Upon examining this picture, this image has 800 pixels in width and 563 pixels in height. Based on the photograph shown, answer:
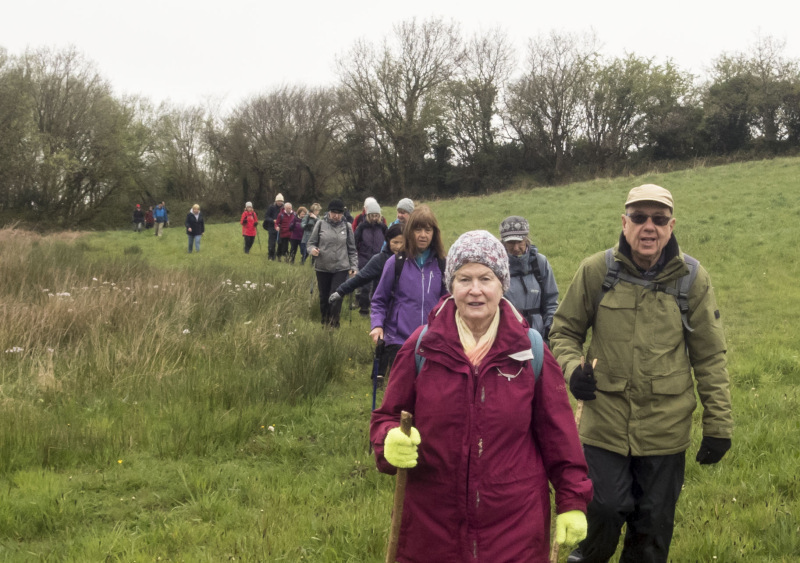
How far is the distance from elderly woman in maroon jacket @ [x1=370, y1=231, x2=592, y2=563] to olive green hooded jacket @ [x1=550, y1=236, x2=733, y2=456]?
83 centimetres

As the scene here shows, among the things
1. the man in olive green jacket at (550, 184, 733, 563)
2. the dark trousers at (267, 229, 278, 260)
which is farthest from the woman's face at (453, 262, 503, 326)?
the dark trousers at (267, 229, 278, 260)

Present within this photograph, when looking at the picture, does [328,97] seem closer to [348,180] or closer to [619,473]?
[348,180]

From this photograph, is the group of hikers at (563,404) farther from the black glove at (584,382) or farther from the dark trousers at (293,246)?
the dark trousers at (293,246)

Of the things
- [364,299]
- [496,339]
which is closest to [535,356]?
[496,339]

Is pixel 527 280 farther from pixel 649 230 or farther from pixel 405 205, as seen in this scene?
pixel 405 205

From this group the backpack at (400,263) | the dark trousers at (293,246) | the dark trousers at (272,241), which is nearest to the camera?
the backpack at (400,263)

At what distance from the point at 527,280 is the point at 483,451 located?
3705 mm

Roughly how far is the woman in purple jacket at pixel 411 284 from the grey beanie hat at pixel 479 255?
2.73 meters

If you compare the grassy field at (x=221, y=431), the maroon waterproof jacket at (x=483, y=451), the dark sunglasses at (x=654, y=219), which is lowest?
the grassy field at (x=221, y=431)

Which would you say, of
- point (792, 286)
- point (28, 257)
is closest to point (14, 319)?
point (28, 257)

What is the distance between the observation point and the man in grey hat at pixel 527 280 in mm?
5738

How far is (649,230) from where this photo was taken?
313cm

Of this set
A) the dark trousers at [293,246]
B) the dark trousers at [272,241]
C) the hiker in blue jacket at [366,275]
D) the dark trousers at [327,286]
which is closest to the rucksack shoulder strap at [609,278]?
the hiker in blue jacket at [366,275]

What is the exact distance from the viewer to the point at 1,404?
546 centimetres
